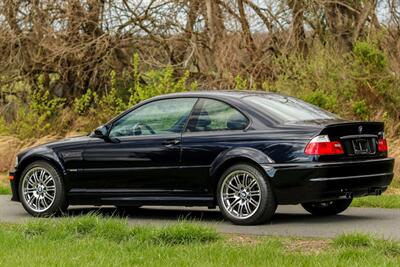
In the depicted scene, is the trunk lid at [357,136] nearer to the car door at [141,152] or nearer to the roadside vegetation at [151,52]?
the car door at [141,152]

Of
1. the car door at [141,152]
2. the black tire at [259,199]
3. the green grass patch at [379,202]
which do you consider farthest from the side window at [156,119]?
the green grass patch at [379,202]

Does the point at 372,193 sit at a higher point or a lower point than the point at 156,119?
lower

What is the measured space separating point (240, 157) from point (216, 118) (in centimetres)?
82

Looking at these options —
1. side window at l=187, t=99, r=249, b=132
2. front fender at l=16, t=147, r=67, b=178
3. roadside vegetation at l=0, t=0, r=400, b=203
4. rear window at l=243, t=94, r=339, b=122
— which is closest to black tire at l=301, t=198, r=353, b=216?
rear window at l=243, t=94, r=339, b=122

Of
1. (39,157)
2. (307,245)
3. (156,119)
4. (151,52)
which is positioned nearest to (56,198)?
(39,157)

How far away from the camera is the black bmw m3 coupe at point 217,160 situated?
10.1 meters

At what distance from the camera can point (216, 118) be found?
431 inches

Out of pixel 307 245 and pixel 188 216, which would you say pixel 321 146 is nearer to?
pixel 307 245

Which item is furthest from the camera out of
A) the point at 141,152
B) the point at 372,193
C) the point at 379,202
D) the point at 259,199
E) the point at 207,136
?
the point at 379,202

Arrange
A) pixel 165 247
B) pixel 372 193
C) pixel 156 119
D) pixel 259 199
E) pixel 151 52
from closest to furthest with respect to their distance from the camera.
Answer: pixel 165 247, pixel 259 199, pixel 372 193, pixel 156 119, pixel 151 52

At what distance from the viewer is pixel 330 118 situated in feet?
35.9

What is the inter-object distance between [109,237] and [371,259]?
267 cm

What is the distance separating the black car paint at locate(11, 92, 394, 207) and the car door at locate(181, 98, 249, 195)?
1 cm

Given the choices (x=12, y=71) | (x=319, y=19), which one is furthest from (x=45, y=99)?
(x=319, y=19)
